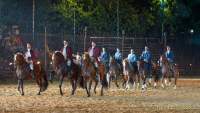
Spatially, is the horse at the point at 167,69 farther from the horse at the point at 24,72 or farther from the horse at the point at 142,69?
the horse at the point at 24,72

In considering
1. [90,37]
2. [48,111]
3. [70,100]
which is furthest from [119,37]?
[48,111]

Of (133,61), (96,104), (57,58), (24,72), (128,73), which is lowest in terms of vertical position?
(128,73)

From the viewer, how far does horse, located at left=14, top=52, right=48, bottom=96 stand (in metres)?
31.7

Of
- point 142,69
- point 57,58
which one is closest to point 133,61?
point 142,69

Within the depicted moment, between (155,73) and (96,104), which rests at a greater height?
(96,104)

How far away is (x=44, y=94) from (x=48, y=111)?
9.70 meters

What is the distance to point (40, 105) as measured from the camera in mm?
24859

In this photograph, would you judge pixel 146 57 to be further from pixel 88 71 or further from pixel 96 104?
pixel 96 104

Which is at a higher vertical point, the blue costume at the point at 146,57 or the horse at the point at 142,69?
the blue costume at the point at 146,57

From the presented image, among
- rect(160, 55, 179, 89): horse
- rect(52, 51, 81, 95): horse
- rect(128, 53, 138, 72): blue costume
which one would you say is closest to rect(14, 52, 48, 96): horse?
rect(52, 51, 81, 95): horse

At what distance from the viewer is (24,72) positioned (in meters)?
32.0

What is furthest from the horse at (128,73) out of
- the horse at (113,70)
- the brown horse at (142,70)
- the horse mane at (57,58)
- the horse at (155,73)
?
the horse mane at (57,58)

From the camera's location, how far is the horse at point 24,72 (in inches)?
1249

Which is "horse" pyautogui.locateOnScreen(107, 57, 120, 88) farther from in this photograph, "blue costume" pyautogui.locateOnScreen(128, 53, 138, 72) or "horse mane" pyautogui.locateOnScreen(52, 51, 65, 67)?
"horse mane" pyautogui.locateOnScreen(52, 51, 65, 67)
